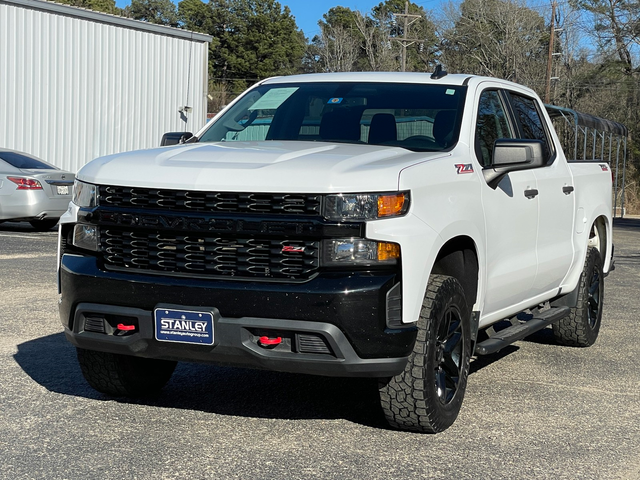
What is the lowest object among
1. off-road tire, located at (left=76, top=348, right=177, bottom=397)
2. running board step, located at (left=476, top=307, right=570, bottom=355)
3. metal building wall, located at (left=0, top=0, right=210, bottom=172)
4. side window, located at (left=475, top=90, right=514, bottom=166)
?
off-road tire, located at (left=76, top=348, right=177, bottom=397)

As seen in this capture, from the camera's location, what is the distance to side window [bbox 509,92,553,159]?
22.0 ft

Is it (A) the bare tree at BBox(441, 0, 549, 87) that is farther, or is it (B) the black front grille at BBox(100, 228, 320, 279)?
(A) the bare tree at BBox(441, 0, 549, 87)

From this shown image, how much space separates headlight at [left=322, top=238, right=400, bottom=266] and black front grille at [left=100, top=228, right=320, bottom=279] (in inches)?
2.3

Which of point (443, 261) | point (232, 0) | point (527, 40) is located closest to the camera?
point (443, 261)

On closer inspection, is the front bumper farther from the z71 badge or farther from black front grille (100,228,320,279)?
the z71 badge

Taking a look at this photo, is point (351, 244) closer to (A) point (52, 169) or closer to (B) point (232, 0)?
(A) point (52, 169)

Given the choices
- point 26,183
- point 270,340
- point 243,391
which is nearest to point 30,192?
point 26,183

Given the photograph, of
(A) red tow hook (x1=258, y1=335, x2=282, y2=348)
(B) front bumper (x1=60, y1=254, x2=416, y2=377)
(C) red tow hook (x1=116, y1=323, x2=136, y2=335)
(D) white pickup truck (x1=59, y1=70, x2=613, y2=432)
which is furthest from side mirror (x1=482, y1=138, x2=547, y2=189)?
(C) red tow hook (x1=116, y1=323, x2=136, y2=335)

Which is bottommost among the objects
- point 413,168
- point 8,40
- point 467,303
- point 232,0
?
point 467,303

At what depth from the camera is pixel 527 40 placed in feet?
196

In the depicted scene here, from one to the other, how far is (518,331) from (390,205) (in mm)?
2001

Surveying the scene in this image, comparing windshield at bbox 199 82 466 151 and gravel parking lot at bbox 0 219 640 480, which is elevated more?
windshield at bbox 199 82 466 151

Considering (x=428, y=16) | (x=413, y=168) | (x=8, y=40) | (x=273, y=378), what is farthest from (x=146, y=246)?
(x=428, y=16)

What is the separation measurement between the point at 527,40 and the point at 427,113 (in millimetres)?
56557
